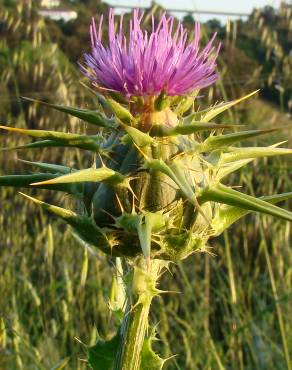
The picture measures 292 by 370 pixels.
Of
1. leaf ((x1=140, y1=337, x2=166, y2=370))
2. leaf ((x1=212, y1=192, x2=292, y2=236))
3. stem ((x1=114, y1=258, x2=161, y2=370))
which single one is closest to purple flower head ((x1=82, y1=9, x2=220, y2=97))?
leaf ((x1=212, y1=192, x2=292, y2=236))

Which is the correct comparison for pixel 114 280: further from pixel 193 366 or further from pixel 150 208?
pixel 193 366

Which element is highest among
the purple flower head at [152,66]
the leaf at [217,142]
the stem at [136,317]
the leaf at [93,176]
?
the purple flower head at [152,66]

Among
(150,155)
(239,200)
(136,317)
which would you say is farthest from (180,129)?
(136,317)

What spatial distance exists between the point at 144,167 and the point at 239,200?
10.0 inches

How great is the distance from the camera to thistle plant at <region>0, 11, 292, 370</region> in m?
1.54

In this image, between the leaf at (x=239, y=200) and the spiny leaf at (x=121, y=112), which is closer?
the leaf at (x=239, y=200)

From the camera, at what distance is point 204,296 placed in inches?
139

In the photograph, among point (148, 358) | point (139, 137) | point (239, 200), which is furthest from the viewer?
point (148, 358)

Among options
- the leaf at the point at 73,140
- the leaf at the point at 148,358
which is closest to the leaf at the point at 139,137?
the leaf at the point at 73,140

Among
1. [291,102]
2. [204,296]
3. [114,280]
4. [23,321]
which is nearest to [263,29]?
[291,102]

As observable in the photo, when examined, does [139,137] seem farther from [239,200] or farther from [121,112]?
[239,200]

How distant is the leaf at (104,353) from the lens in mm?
1738

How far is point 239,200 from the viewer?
1.44 metres

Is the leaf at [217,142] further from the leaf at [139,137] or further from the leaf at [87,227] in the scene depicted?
the leaf at [87,227]
